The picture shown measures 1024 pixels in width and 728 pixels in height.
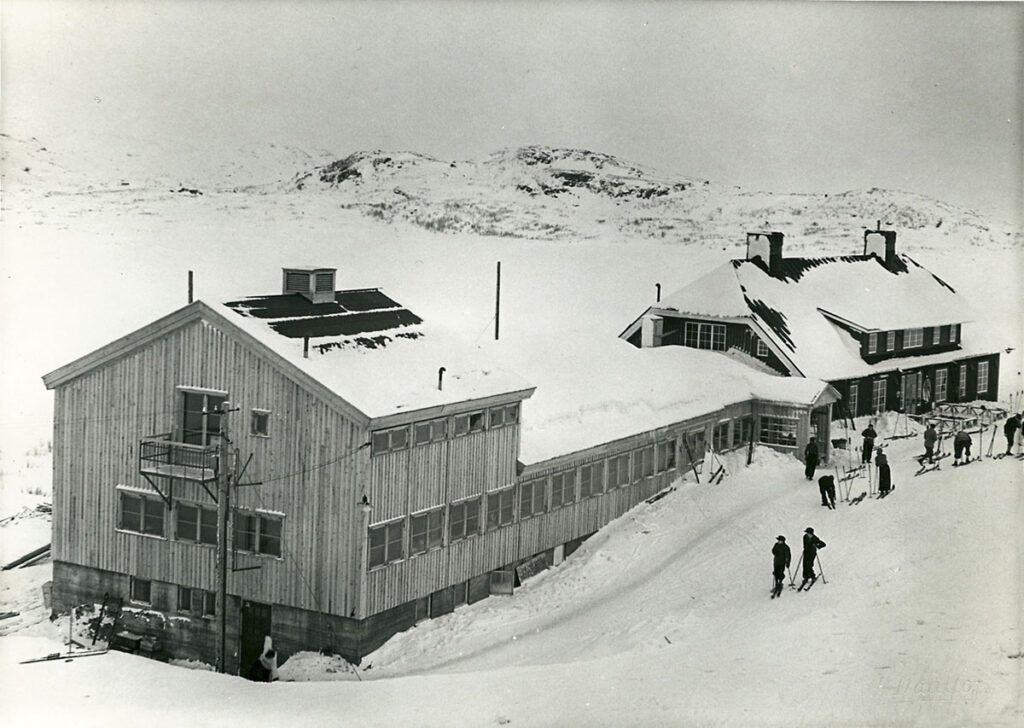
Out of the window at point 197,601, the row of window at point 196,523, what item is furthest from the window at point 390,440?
the window at point 197,601

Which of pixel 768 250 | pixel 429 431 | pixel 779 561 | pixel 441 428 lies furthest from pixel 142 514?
pixel 768 250

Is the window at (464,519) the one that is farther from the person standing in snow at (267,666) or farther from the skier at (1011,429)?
the skier at (1011,429)

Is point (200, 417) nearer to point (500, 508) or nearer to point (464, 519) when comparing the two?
point (464, 519)

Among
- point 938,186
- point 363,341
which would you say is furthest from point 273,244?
point 938,186

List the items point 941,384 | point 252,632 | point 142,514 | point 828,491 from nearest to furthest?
point 252,632, point 142,514, point 828,491, point 941,384

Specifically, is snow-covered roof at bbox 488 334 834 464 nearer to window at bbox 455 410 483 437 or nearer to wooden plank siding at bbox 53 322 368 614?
window at bbox 455 410 483 437

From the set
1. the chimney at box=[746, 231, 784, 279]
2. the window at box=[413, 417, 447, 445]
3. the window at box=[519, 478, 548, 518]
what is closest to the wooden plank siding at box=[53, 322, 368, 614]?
the window at box=[413, 417, 447, 445]
